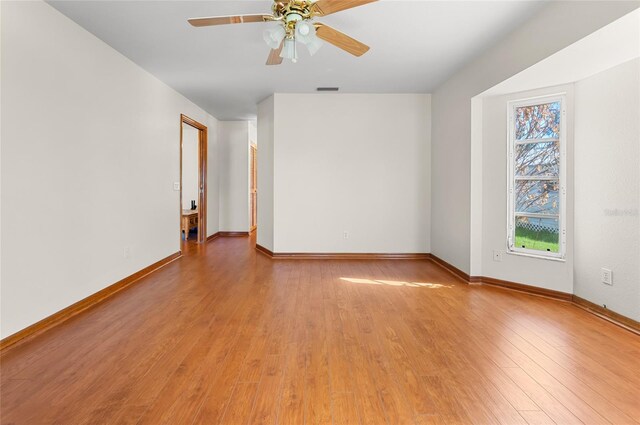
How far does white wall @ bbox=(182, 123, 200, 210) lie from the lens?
805cm

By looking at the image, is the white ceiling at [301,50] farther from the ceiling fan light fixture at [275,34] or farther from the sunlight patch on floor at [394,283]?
the sunlight patch on floor at [394,283]

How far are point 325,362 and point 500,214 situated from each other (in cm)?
277

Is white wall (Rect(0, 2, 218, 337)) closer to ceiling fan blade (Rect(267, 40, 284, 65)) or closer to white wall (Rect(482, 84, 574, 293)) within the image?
ceiling fan blade (Rect(267, 40, 284, 65))

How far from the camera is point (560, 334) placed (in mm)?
2654

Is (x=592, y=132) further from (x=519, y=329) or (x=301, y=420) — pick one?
(x=301, y=420)

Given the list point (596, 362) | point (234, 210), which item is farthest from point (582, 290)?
point (234, 210)

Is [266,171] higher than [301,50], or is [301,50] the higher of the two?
[301,50]

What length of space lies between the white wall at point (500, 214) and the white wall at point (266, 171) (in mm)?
3025

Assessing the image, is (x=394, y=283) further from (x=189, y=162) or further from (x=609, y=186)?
(x=189, y=162)

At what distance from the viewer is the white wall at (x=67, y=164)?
2451mm

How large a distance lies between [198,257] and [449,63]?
445 cm

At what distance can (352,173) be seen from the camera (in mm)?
5430

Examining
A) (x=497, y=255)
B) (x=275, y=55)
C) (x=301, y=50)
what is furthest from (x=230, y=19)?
(x=497, y=255)

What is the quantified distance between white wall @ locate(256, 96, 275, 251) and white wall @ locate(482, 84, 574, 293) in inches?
119
